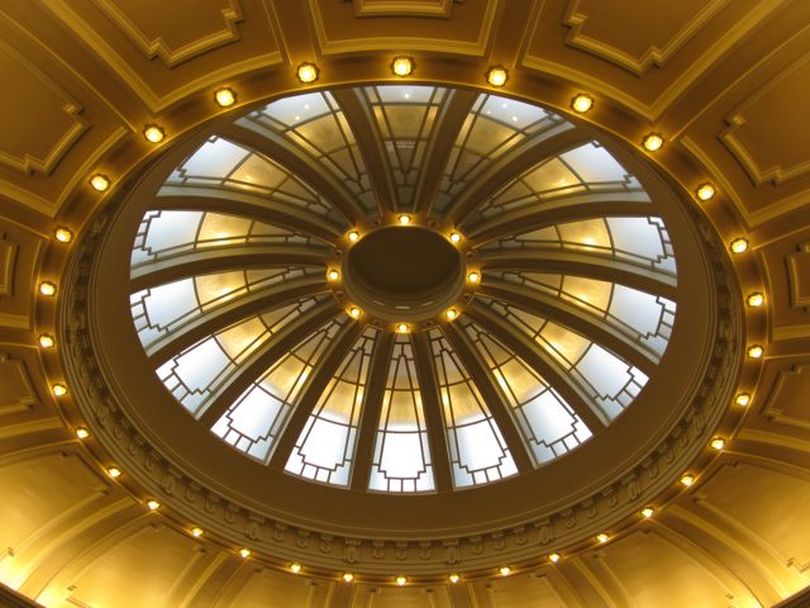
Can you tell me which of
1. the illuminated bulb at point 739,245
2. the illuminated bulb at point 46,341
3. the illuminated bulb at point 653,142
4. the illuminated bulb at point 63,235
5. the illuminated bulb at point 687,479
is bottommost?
the illuminated bulb at point 687,479

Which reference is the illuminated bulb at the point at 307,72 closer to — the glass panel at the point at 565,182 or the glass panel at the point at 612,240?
the glass panel at the point at 565,182

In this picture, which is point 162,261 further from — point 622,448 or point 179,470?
point 622,448

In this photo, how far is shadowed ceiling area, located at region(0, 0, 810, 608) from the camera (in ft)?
28.9

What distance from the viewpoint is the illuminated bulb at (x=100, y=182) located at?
33.4 feet

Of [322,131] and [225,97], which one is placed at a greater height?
[322,131]

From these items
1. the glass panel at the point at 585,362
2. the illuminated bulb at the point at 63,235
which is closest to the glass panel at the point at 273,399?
the glass panel at the point at 585,362

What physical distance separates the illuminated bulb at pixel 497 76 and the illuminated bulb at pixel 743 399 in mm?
7266

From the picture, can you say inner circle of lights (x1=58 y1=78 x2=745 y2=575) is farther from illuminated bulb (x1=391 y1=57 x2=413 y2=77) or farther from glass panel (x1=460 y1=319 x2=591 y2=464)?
illuminated bulb (x1=391 y1=57 x2=413 y2=77)

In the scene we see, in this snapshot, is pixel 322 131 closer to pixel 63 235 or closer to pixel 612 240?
pixel 63 235

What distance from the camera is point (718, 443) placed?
541 inches

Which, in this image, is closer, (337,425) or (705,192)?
(705,192)

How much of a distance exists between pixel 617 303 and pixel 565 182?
10.8 ft

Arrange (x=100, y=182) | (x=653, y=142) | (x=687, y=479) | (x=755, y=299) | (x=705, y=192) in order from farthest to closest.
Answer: (x=687, y=479), (x=755, y=299), (x=100, y=182), (x=705, y=192), (x=653, y=142)

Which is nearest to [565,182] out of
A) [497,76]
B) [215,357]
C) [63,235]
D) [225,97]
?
[497,76]
